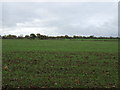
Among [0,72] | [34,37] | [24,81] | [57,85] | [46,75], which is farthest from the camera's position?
[34,37]

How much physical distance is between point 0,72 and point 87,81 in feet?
12.7

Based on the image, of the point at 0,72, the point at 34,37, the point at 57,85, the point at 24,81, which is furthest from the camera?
the point at 34,37

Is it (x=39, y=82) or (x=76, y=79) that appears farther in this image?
(x=76, y=79)

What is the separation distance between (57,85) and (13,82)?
1.59m

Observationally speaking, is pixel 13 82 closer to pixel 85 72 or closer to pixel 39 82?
pixel 39 82

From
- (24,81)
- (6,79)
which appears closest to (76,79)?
(24,81)

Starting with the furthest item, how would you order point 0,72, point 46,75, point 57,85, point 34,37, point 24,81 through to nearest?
point 34,37 → point 0,72 → point 46,75 → point 24,81 → point 57,85

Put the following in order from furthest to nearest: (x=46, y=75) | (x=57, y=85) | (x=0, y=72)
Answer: (x=0, y=72) → (x=46, y=75) → (x=57, y=85)

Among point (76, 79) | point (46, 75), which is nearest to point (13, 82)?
point (46, 75)

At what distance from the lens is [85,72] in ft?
28.5

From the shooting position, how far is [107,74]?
845cm

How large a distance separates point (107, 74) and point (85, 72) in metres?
0.97

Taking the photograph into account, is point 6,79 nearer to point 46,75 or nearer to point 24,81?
point 24,81

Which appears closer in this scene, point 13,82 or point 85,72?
point 13,82
